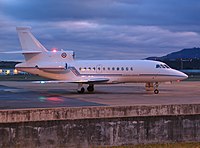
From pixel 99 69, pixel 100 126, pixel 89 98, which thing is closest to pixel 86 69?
pixel 99 69

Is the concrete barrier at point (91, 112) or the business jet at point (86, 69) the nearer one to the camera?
the concrete barrier at point (91, 112)

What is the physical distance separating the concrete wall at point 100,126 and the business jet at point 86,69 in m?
A: 19.8

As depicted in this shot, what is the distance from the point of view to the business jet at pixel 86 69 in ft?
105

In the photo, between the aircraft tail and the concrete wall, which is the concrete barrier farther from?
the aircraft tail

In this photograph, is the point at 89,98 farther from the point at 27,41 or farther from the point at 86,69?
the point at 27,41

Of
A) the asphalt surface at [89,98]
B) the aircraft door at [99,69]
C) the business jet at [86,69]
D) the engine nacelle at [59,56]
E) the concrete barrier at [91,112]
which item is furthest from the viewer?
the engine nacelle at [59,56]

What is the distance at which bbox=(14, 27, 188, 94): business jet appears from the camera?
105 ft

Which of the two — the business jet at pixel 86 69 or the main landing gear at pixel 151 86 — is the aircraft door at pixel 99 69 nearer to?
the business jet at pixel 86 69

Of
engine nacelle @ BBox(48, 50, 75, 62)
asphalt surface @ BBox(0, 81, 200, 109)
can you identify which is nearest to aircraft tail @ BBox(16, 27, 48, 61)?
engine nacelle @ BBox(48, 50, 75, 62)

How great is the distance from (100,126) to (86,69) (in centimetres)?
2253

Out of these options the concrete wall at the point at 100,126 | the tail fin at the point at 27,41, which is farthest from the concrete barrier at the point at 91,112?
the tail fin at the point at 27,41

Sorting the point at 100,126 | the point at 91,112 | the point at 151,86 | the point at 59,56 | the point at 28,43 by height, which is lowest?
the point at 100,126

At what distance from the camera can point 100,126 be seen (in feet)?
37.6

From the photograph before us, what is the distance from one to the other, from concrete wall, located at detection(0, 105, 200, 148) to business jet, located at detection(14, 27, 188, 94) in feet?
64.9
